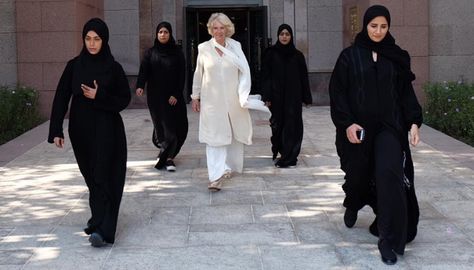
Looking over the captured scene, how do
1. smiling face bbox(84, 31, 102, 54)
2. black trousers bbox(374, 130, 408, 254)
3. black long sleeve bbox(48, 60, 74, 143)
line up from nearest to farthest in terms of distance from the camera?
black trousers bbox(374, 130, 408, 254)
smiling face bbox(84, 31, 102, 54)
black long sleeve bbox(48, 60, 74, 143)

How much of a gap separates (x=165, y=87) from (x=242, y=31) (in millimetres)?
8582

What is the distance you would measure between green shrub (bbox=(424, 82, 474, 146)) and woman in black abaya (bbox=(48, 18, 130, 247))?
6.41 metres

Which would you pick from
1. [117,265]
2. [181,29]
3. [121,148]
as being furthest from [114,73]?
[181,29]

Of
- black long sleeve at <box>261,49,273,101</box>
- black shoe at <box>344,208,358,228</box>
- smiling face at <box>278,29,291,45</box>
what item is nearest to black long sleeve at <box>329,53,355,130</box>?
black shoe at <box>344,208,358,228</box>

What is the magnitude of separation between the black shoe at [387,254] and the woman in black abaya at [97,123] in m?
2.01

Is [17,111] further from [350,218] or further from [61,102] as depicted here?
[350,218]

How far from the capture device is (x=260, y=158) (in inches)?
353

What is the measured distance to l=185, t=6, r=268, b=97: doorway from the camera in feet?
52.2

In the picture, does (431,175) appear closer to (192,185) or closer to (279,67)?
(279,67)

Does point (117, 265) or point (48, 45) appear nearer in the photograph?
point (117, 265)

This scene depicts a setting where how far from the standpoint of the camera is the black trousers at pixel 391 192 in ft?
15.4

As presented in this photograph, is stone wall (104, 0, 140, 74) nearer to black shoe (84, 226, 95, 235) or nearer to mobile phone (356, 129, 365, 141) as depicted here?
black shoe (84, 226, 95, 235)

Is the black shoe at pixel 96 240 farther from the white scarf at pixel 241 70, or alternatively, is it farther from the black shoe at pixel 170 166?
the black shoe at pixel 170 166

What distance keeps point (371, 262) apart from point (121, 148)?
2.09 m
